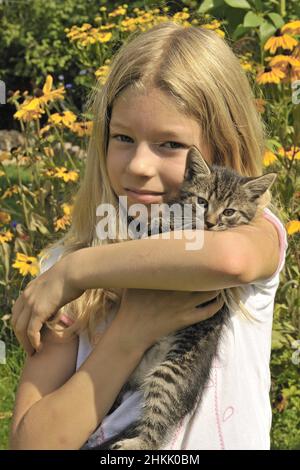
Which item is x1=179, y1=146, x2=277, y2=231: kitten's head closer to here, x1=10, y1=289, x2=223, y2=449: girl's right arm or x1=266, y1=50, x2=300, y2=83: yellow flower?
x1=10, y1=289, x2=223, y2=449: girl's right arm

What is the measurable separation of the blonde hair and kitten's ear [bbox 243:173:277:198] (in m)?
0.10

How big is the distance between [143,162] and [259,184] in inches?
18.1

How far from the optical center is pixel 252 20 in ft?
15.1

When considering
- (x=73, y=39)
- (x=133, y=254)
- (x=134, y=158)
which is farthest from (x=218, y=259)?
(x=73, y=39)

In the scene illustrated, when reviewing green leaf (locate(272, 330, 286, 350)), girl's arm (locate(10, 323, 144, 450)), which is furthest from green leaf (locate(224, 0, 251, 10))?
girl's arm (locate(10, 323, 144, 450))

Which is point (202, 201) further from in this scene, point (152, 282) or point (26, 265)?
point (26, 265)

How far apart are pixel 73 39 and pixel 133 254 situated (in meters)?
2.94

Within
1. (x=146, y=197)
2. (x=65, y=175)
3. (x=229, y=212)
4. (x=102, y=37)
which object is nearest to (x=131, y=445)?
(x=146, y=197)

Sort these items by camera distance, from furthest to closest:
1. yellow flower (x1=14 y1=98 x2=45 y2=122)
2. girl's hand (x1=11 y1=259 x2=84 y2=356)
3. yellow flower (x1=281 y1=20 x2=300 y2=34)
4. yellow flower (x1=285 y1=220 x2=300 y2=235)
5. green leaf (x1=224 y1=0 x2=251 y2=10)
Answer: green leaf (x1=224 y1=0 x2=251 y2=10), yellow flower (x1=14 y1=98 x2=45 y2=122), yellow flower (x1=281 y1=20 x2=300 y2=34), yellow flower (x1=285 y1=220 x2=300 y2=235), girl's hand (x1=11 y1=259 x2=84 y2=356)

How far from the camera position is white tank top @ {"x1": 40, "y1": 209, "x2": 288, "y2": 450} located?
7.46 feet

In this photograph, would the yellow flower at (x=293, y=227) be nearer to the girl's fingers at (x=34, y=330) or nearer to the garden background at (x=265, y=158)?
the garden background at (x=265, y=158)

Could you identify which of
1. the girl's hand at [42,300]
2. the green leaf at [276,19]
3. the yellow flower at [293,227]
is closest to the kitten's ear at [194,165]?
the girl's hand at [42,300]

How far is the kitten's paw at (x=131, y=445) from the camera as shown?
223cm

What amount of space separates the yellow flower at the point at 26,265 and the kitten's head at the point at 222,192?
5.41 ft
